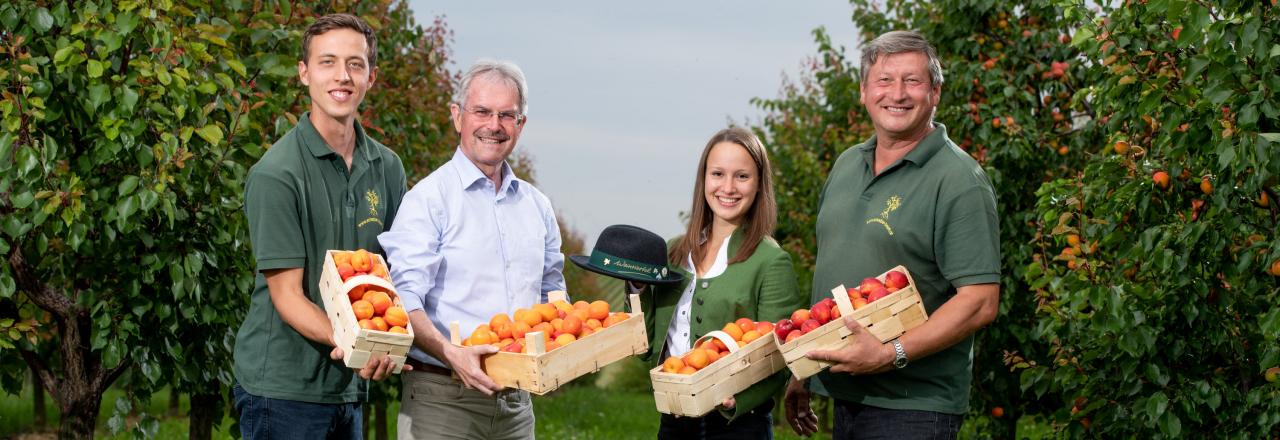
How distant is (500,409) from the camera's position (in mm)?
4113

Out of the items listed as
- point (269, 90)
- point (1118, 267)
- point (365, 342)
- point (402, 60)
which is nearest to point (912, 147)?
point (365, 342)

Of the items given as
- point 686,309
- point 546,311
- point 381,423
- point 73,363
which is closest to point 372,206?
point 546,311

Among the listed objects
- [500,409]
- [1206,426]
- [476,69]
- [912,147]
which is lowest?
[1206,426]

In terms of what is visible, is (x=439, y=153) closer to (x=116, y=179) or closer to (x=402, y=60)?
(x=402, y=60)

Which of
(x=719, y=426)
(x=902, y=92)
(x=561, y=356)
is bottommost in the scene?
(x=719, y=426)

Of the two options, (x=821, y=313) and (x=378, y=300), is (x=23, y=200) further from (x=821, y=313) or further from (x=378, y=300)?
(x=821, y=313)

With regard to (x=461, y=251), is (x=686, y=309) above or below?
below

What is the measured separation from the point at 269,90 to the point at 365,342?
3.63 meters

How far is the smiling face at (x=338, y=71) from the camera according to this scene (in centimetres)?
399

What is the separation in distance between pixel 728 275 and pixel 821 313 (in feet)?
1.68

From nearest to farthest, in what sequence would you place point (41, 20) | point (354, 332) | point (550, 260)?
point (354, 332) → point (550, 260) → point (41, 20)

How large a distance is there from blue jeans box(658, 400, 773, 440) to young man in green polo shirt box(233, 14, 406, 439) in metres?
1.11

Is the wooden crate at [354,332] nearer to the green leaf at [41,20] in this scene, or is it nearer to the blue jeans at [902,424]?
the blue jeans at [902,424]

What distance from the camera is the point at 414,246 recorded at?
389cm
